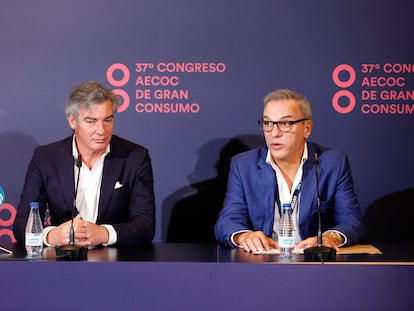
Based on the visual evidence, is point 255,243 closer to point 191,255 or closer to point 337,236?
point 191,255

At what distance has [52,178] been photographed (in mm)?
3746

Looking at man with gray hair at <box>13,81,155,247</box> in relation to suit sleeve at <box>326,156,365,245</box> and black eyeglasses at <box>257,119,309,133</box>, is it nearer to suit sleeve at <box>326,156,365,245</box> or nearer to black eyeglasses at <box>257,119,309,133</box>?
black eyeglasses at <box>257,119,309,133</box>

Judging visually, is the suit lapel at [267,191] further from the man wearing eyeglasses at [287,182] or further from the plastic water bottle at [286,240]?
the plastic water bottle at [286,240]

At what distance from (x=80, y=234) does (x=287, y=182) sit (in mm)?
1186

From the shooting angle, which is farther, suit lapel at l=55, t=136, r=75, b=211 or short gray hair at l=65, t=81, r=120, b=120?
suit lapel at l=55, t=136, r=75, b=211

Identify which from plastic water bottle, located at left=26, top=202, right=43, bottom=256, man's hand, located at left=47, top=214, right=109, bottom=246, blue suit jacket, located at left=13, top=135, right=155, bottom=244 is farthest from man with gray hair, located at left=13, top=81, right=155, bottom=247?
plastic water bottle, located at left=26, top=202, right=43, bottom=256

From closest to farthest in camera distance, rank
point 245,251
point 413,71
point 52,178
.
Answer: point 245,251 < point 52,178 < point 413,71

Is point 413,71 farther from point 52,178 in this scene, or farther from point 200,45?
point 52,178

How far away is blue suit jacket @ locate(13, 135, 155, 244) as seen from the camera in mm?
3732

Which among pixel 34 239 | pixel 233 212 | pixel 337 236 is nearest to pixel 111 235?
pixel 34 239

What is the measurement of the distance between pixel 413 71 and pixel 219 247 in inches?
83.0

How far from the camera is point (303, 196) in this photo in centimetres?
366

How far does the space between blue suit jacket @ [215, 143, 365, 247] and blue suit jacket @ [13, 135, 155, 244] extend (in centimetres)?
46

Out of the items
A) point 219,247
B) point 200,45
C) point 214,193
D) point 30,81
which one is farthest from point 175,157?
point 219,247
